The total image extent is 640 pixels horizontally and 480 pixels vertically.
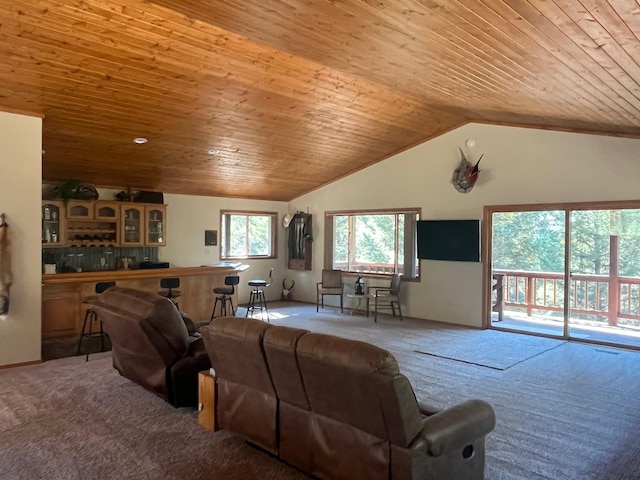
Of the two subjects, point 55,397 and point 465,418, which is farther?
point 55,397

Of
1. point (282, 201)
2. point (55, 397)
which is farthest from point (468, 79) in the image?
point (282, 201)

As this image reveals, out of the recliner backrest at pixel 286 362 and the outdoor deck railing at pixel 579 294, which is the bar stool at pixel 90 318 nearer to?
the recliner backrest at pixel 286 362

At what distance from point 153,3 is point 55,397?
11.3ft

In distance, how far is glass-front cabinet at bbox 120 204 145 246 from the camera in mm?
8000

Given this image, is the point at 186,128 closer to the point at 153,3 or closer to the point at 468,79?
the point at 153,3

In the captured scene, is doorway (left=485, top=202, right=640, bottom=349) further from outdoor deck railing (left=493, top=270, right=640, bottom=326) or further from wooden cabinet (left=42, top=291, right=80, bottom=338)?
wooden cabinet (left=42, top=291, right=80, bottom=338)

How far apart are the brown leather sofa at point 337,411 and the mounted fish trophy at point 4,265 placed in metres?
3.17

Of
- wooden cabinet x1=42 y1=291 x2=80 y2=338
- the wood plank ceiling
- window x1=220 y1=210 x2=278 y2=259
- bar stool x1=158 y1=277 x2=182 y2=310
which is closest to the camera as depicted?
the wood plank ceiling

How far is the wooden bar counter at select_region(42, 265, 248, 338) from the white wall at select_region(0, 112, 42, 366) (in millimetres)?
570

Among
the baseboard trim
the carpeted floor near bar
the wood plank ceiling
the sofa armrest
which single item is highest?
the wood plank ceiling

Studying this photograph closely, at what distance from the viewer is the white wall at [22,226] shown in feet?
16.9

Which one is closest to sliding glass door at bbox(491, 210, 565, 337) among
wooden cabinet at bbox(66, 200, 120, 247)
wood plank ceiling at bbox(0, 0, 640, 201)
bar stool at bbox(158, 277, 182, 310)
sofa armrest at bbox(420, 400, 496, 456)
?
wood plank ceiling at bbox(0, 0, 640, 201)

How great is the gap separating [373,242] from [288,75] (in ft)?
15.4

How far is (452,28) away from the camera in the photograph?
3438mm
